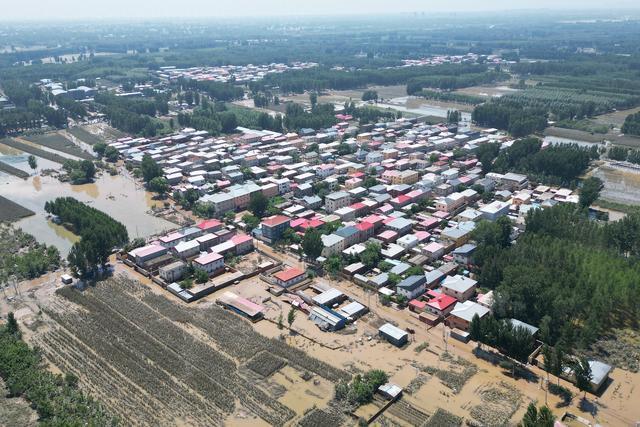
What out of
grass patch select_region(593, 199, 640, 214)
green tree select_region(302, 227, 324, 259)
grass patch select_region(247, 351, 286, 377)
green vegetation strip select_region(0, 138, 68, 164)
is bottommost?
grass patch select_region(593, 199, 640, 214)

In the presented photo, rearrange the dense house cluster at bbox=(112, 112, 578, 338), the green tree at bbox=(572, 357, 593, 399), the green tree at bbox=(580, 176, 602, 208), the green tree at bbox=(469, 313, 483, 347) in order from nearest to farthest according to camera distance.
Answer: the green tree at bbox=(572, 357, 593, 399) < the green tree at bbox=(469, 313, 483, 347) < the dense house cluster at bbox=(112, 112, 578, 338) < the green tree at bbox=(580, 176, 602, 208)

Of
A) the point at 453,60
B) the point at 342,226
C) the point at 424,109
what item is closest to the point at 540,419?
the point at 342,226

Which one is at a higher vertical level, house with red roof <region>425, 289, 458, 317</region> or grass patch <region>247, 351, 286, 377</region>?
house with red roof <region>425, 289, 458, 317</region>

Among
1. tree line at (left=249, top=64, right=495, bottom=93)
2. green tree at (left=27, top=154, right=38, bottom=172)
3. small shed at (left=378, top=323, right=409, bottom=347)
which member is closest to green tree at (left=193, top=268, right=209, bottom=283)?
small shed at (left=378, top=323, right=409, bottom=347)

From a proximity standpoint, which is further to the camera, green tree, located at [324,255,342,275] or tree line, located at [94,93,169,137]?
tree line, located at [94,93,169,137]

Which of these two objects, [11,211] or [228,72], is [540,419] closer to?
[11,211]

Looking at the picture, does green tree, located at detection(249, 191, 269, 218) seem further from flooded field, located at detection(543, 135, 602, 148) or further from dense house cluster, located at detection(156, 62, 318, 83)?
dense house cluster, located at detection(156, 62, 318, 83)
